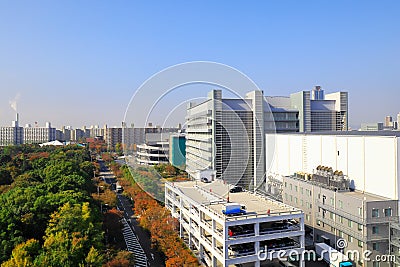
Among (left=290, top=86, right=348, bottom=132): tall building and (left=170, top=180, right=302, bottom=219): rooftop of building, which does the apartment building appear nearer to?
(left=170, top=180, right=302, bottom=219): rooftop of building

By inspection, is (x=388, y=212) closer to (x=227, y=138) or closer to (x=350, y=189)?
(x=350, y=189)

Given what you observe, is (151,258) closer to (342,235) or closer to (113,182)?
(342,235)

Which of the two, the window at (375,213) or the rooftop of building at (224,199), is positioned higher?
the rooftop of building at (224,199)

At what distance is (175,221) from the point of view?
10.7m

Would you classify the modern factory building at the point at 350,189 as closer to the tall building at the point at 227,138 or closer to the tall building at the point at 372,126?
the tall building at the point at 227,138

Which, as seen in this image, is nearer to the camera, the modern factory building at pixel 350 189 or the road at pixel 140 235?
the modern factory building at pixel 350 189

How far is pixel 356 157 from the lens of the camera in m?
9.73

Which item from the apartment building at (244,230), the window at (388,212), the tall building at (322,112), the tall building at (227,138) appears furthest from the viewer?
the tall building at (322,112)

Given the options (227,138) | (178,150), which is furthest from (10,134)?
(227,138)

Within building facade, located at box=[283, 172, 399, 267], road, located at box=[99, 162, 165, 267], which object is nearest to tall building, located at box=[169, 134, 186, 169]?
road, located at box=[99, 162, 165, 267]

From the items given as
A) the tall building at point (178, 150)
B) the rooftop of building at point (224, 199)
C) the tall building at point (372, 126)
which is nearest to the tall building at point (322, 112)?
the tall building at point (372, 126)

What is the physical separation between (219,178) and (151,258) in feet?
12.3

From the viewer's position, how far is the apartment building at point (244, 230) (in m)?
7.46

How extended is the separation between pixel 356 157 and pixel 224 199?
13.8 feet
